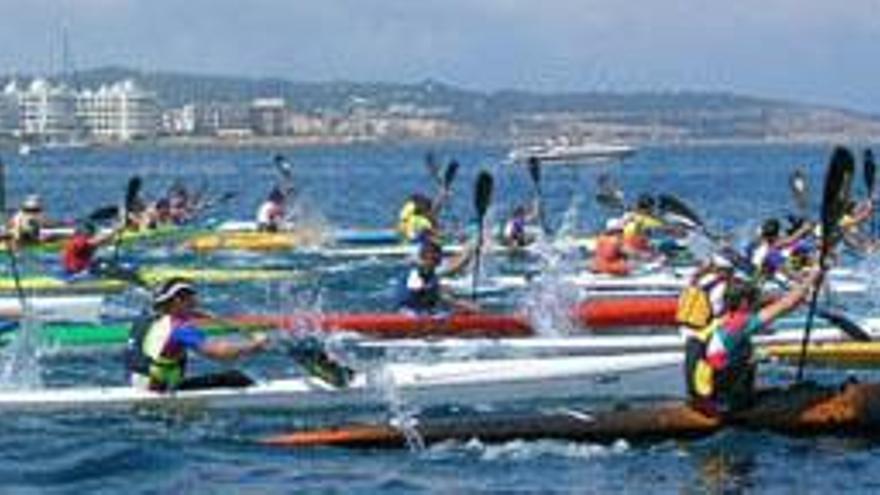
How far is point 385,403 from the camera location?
21.4 m

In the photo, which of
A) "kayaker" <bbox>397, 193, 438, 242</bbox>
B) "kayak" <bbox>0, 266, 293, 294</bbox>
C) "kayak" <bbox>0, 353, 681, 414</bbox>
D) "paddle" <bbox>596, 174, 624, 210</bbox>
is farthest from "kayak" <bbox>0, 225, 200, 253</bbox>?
"kayak" <bbox>0, 353, 681, 414</bbox>

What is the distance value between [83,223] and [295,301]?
12.1 ft

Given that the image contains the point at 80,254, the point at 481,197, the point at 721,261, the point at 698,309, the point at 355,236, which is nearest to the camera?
the point at 698,309

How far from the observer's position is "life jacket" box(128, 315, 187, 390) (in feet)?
66.3

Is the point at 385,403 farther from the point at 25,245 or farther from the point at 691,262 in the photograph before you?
the point at 25,245

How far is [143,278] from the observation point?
2973 centimetres

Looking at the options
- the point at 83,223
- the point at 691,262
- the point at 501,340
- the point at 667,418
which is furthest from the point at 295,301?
the point at 667,418

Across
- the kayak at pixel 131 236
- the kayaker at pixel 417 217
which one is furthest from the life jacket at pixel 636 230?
the kayak at pixel 131 236

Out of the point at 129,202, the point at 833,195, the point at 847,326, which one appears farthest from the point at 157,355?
→ the point at 129,202

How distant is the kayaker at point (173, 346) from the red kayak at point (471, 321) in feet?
17.5

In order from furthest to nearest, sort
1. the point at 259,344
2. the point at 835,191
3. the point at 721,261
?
the point at 259,344 → the point at 721,261 → the point at 835,191

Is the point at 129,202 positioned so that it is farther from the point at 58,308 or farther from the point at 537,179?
the point at 58,308

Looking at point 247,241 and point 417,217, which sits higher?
point 417,217

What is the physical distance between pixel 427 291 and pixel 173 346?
641cm
